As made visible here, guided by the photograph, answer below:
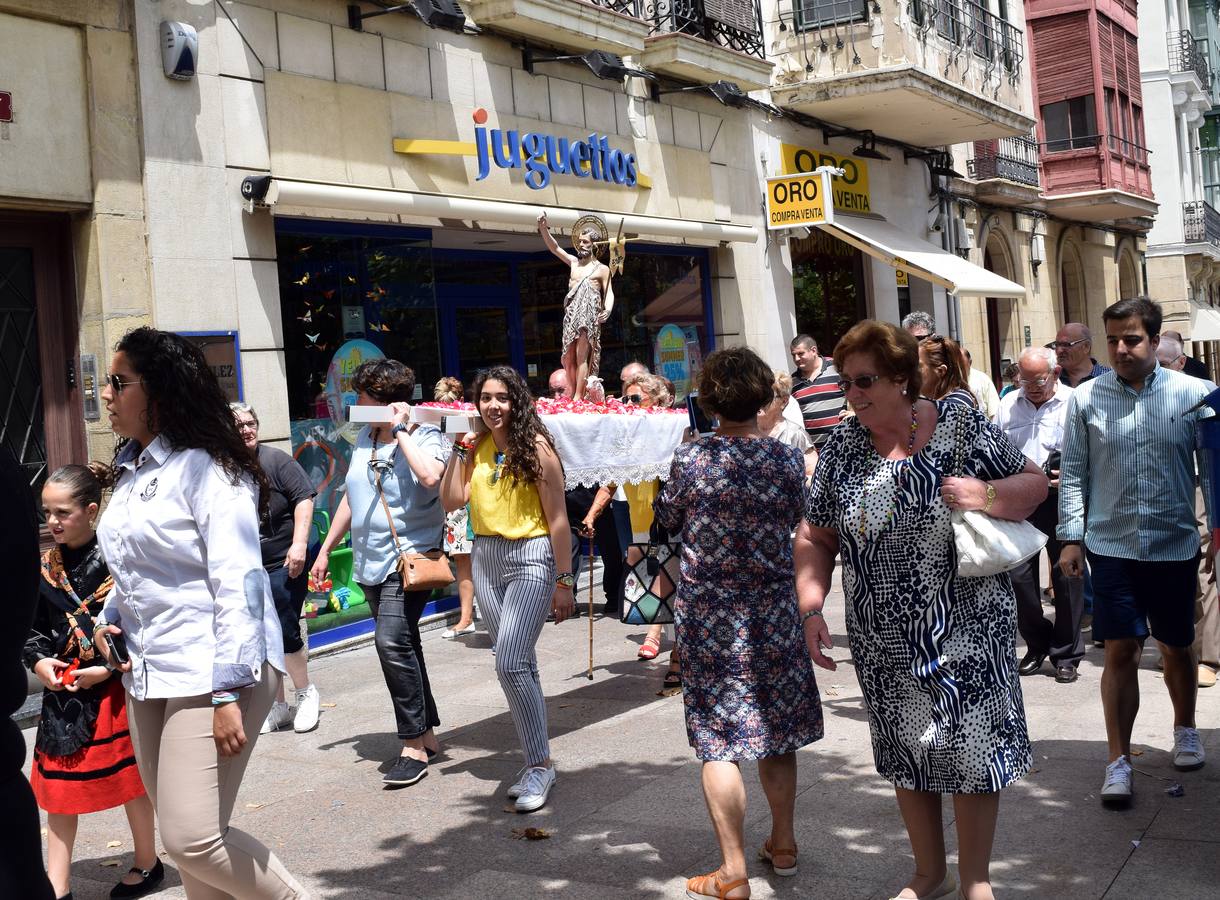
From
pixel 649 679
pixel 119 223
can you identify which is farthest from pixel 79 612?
pixel 119 223

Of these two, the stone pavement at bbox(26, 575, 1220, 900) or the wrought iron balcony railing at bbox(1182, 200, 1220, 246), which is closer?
the stone pavement at bbox(26, 575, 1220, 900)

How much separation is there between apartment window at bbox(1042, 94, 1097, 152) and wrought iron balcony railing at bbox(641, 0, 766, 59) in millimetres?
14939

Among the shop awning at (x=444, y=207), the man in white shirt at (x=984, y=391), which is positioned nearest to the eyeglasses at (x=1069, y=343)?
the man in white shirt at (x=984, y=391)

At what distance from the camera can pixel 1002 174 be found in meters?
21.4

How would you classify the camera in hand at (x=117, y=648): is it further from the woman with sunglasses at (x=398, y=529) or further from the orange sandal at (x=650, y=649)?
the orange sandal at (x=650, y=649)

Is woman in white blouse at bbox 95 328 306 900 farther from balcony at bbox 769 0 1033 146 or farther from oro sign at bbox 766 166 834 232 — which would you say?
balcony at bbox 769 0 1033 146

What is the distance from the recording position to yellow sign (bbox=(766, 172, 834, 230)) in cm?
1496

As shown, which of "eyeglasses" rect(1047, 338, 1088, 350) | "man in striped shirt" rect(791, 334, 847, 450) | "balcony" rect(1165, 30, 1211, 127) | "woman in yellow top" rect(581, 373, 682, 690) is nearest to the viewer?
"woman in yellow top" rect(581, 373, 682, 690)

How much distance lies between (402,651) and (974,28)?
1658 cm

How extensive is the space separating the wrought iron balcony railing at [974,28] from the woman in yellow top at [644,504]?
402 inches

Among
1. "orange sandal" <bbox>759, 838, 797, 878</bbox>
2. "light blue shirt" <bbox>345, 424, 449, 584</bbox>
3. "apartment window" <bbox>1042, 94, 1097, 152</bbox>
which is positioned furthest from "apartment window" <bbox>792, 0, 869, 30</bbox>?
"orange sandal" <bbox>759, 838, 797, 878</bbox>

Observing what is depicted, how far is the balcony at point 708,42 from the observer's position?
13247mm

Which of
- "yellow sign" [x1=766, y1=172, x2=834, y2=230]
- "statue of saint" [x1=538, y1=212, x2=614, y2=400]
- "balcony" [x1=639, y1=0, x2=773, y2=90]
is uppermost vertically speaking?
"balcony" [x1=639, y1=0, x2=773, y2=90]

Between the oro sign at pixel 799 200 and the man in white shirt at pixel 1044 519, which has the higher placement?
the oro sign at pixel 799 200
